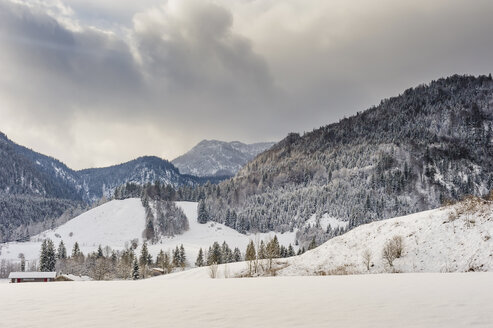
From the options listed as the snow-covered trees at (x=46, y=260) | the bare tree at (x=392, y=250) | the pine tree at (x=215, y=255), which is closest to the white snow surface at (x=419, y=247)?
the bare tree at (x=392, y=250)

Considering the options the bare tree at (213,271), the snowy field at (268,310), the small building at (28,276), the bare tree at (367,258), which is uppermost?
the snowy field at (268,310)

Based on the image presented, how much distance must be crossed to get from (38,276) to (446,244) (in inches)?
4232

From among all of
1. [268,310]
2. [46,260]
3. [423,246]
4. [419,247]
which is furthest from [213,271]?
[46,260]

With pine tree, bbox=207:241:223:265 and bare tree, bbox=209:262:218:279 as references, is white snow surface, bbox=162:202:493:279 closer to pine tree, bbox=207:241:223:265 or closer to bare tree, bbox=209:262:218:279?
bare tree, bbox=209:262:218:279

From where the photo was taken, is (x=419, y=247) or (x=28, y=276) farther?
(x=28, y=276)

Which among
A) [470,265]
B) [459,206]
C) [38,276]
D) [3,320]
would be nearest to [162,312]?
[3,320]

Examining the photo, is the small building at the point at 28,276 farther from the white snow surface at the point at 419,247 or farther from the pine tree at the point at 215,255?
the white snow surface at the point at 419,247

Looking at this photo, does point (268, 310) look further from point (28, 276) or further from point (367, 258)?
point (28, 276)

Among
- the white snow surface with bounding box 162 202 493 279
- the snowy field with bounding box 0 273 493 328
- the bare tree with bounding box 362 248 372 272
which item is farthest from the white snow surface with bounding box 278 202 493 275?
the snowy field with bounding box 0 273 493 328

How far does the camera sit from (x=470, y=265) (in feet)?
119

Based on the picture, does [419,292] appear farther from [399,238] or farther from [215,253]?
[215,253]

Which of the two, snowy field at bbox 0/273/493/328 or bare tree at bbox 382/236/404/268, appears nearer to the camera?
snowy field at bbox 0/273/493/328

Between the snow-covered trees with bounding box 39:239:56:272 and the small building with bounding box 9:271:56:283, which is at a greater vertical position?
the snow-covered trees with bounding box 39:239:56:272

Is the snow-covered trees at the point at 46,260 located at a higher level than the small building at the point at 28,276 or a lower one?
higher
